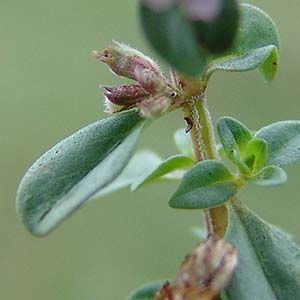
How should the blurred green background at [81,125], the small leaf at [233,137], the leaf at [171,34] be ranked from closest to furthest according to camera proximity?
the leaf at [171,34] → the small leaf at [233,137] → the blurred green background at [81,125]

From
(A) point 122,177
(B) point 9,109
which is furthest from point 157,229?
(A) point 122,177

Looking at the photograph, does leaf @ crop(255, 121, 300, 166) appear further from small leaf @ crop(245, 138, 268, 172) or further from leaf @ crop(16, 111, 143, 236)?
leaf @ crop(16, 111, 143, 236)

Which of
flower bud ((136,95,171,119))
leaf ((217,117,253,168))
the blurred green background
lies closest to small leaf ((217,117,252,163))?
leaf ((217,117,253,168))

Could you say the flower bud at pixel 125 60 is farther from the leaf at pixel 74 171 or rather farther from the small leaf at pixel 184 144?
the small leaf at pixel 184 144

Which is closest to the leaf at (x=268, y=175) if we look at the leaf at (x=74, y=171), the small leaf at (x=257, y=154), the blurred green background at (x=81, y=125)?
the small leaf at (x=257, y=154)

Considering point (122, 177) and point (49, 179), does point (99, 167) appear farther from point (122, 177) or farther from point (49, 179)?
point (122, 177)
